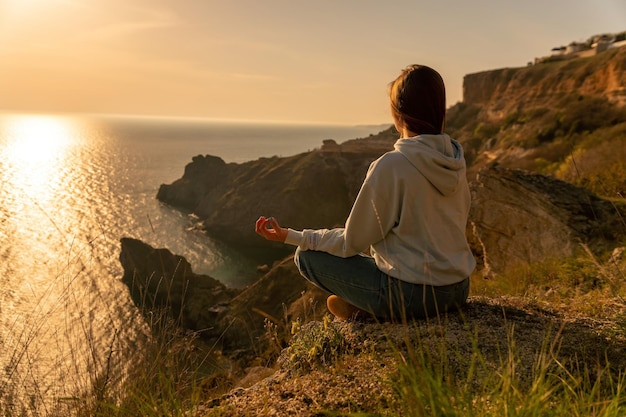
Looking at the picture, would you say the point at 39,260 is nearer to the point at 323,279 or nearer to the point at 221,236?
the point at 221,236

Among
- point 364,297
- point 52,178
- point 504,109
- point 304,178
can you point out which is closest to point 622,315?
point 364,297

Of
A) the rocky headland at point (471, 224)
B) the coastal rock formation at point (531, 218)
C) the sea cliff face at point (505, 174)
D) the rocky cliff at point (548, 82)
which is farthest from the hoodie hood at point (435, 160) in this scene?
the rocky cliff at point (548, 82)

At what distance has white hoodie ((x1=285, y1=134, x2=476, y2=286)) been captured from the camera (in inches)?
122

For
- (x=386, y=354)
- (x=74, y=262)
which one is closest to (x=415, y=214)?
(x=386, y=354)

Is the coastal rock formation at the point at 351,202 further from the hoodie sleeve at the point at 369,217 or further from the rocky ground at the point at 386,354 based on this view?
the hoodie sleeve at the point at 369,217

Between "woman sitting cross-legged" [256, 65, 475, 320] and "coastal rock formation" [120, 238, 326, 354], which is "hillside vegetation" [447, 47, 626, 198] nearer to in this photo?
"woman sitting cross-legged" [256, 65, 475, 320]

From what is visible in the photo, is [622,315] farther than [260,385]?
Yes

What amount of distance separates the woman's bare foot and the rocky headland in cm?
11

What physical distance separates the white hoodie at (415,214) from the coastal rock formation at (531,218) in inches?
224

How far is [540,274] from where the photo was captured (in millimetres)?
7008

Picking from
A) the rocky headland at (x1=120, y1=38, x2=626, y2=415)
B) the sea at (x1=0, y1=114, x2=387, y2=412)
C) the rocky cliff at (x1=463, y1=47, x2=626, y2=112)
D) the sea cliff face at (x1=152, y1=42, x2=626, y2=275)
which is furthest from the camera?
the rocky cliff at (x1=463, y1=47, x2=626, y2=112)

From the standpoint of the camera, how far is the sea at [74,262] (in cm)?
378

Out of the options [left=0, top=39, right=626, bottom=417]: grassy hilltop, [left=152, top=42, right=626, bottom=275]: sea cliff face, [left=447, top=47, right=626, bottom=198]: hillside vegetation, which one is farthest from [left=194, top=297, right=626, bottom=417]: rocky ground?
[left=447, top=47, right=626, bottom=198]: hillside vegetation

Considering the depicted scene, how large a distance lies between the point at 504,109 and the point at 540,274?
55290 mm
